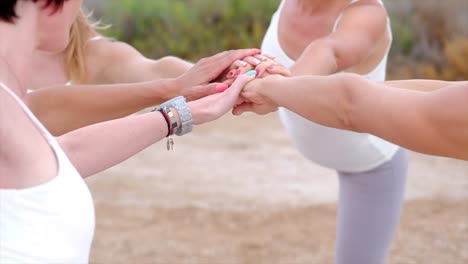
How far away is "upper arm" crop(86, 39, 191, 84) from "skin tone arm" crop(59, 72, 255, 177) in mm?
874

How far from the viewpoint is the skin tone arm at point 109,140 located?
1863mm

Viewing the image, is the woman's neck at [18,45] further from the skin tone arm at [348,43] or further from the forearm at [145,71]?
the forearm at [145,71]

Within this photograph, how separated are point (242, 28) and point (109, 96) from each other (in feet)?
17.8

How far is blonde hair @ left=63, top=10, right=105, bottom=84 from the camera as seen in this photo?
9.47ft

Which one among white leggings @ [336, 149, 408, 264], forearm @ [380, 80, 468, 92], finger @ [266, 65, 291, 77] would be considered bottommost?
white leggings @ [336, 149, 408, 264]

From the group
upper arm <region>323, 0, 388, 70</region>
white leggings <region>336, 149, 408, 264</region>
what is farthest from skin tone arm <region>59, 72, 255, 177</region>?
white leggings <region>336, 149, 408, 264</region>

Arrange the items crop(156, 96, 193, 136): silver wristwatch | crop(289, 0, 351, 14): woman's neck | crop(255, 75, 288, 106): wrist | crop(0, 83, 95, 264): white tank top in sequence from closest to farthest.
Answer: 1. crop(0, 83, 95, 264): white tank top
2. crop(156, 96, 193, 136): silver wristwatch
3. crop(255, 75, 288, 106): wrist
4. crop(289, 0, 351, 14): woman's neck

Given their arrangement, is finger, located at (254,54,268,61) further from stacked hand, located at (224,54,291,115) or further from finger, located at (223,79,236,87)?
finger, located at (223,79,236,87)

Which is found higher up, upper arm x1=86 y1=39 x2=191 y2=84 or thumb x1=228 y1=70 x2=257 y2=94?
thumb x1=228 y1=70 x2=257 y2=94

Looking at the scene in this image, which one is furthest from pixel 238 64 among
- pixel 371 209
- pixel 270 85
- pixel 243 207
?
pixel 243 207

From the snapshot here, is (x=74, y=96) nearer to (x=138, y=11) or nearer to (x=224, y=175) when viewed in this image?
(x=224, y=175)

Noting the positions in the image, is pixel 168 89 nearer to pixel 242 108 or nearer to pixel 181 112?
pixel 242 108

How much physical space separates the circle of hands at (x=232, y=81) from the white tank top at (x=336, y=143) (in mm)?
253

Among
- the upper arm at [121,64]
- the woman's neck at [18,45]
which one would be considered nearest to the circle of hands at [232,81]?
the upper arm at [121,64]
